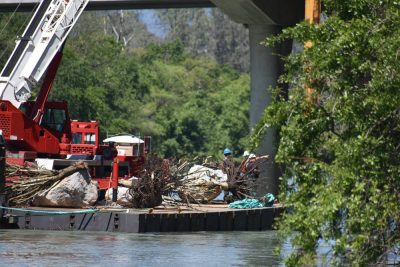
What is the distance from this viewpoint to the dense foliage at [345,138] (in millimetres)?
15711

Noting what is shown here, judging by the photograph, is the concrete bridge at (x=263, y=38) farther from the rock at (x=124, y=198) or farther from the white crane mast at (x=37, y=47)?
the rock at (x=124, y=198)

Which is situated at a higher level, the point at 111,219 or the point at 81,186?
the point at 81,186

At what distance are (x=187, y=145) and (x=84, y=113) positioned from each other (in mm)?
17092

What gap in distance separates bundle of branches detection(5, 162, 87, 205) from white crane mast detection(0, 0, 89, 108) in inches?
199

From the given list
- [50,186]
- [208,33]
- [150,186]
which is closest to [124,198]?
[150,186]

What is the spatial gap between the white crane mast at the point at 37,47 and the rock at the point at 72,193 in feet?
18.5

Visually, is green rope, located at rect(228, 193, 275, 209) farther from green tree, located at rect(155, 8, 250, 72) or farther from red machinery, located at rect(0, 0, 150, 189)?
green tree, located at rect(155, 8, 250, 72)

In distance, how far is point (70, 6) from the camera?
126 feet

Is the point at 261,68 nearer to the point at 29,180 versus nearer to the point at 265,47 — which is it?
the point at 265,47

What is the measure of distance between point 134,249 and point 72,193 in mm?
4674

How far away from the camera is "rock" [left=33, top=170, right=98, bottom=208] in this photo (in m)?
31.4

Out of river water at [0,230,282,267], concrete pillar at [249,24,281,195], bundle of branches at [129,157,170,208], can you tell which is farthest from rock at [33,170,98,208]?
concrete pillar at [249,24,281,195]

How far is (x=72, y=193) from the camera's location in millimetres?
31594

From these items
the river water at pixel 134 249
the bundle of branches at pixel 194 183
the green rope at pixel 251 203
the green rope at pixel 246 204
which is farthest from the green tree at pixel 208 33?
the river water at pixel 134 249
